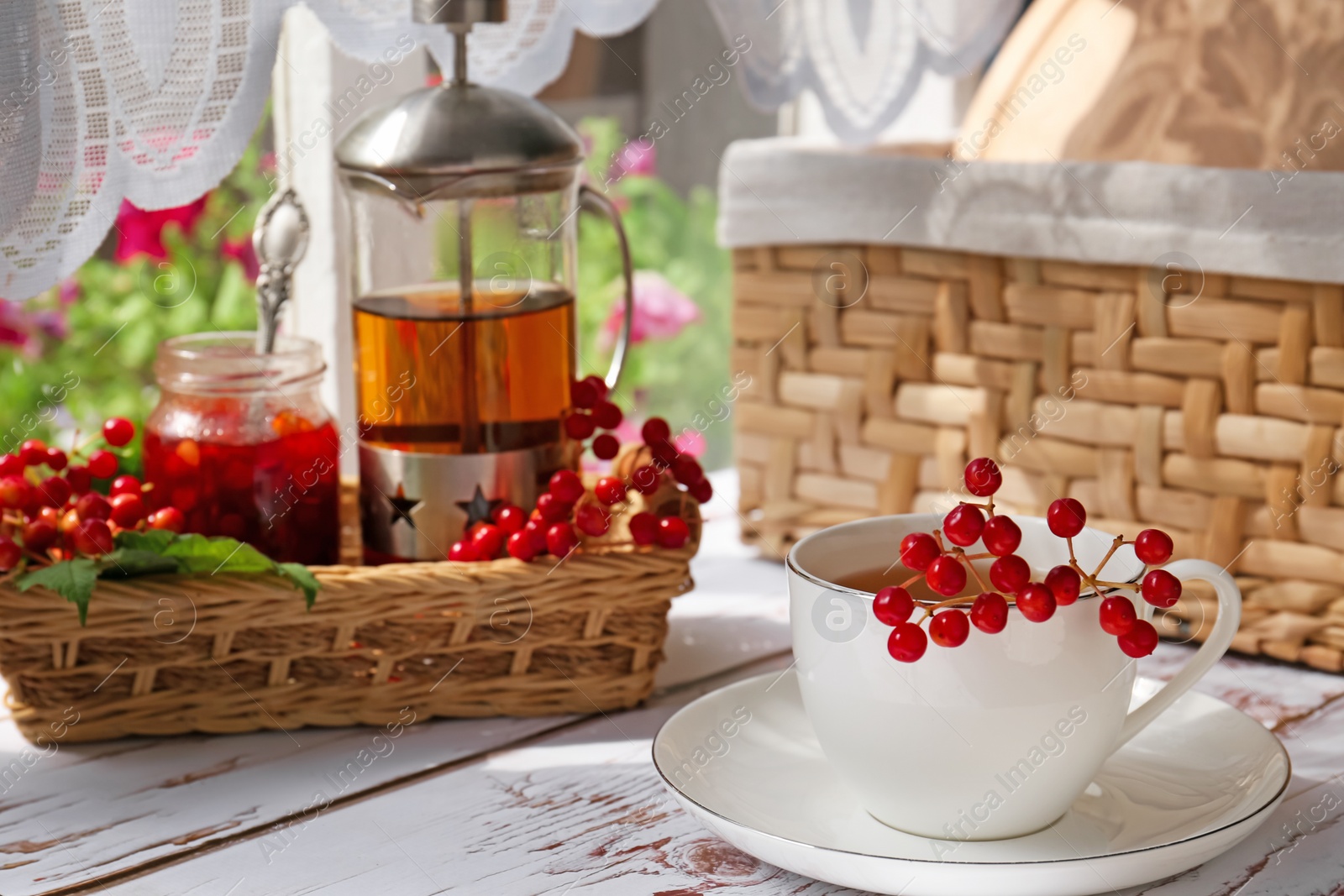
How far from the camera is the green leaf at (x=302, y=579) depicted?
638 mm

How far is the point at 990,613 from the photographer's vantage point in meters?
0.49

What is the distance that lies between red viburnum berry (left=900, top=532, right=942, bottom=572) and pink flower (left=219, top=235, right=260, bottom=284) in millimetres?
1230

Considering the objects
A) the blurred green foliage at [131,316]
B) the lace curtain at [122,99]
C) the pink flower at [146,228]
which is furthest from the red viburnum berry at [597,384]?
the pink flower at [146,228]

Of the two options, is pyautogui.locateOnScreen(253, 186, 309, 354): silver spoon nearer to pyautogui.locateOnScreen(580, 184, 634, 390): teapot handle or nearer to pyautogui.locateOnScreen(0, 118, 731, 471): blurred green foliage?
pyautogui.locateOnScreen(580, 184, 634, 390): teapot handle

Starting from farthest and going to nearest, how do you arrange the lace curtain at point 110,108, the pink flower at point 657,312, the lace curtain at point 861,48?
the pink flower at point 657,312 < the lace curtain at point 861,48 < the lace curtain at point 110,108

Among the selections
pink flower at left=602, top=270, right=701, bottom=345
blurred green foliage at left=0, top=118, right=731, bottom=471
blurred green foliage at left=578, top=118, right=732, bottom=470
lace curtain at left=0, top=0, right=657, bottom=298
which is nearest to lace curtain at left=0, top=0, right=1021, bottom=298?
lace curtain at left=0, top=0, right=657, bottom=298

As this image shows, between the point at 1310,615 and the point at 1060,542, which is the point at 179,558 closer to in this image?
the point at 1060,542

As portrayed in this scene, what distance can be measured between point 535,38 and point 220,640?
43cm

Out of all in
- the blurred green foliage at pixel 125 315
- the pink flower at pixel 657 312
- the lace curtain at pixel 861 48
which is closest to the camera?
the lace curtain at pixel 861 48

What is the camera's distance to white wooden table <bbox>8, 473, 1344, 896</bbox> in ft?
1.77

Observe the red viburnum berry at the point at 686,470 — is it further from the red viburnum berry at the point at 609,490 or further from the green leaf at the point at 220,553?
the green leaf at the point at 220,553

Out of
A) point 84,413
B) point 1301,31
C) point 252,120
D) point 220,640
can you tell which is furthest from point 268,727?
point 84,413

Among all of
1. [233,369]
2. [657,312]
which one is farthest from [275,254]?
[657,312]

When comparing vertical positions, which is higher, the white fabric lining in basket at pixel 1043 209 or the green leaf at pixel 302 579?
the white fabric lining in basket at pixel 1043 209
